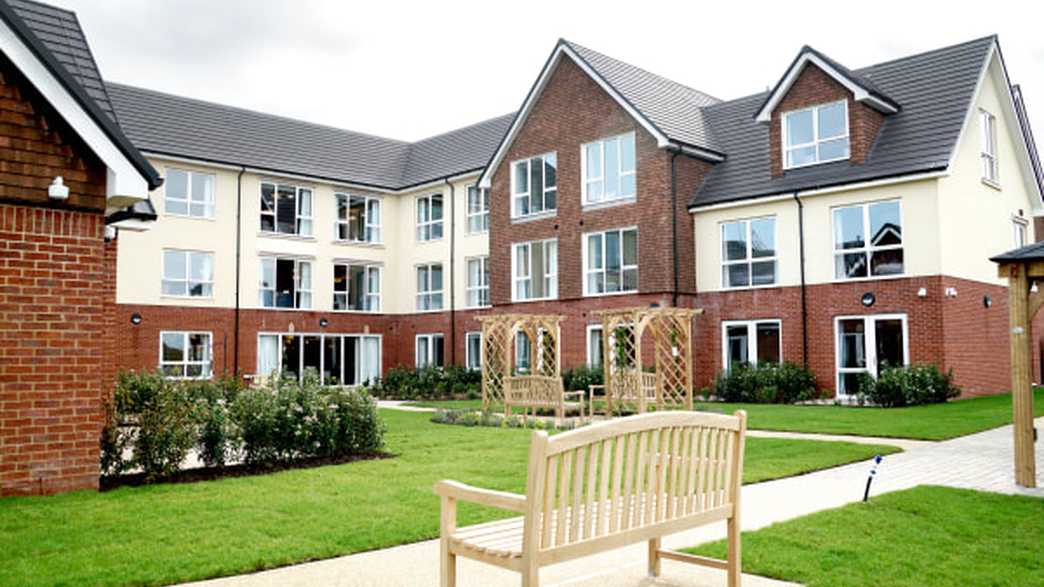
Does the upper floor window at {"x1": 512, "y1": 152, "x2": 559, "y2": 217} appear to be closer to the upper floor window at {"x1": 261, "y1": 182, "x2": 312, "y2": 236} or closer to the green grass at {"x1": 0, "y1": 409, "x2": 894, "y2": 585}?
the upper floor window at {"x1": 261, "y1": 182, "x2": 312, "y2": 236}

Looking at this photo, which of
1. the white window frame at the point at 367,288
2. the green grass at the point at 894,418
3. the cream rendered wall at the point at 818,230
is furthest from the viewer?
the white window frame at the point at 367,288

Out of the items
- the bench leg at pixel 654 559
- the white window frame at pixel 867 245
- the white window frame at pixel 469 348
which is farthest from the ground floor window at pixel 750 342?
the bench leg at pixel 654 559

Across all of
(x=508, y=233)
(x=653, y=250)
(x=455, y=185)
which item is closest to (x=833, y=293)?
(x=653, y=250)

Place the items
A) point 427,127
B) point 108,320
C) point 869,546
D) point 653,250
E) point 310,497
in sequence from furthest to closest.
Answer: point 427,127
point 653,250
point 108,320
point 310,497
point 869,546

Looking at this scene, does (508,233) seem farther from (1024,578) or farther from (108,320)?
(1024,578)

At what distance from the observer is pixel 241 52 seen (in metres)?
26.1

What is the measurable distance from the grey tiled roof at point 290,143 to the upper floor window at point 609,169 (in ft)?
20.6

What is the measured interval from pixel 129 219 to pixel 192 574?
8.37 meters

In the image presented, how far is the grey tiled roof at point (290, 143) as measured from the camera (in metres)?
27.5

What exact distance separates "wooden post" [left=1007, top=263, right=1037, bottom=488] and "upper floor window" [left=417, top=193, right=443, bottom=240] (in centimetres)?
2457

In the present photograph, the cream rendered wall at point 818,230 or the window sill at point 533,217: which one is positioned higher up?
the window sill at point 533,217

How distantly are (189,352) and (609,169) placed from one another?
14604mm

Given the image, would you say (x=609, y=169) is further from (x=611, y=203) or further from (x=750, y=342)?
(x=750, y=342)

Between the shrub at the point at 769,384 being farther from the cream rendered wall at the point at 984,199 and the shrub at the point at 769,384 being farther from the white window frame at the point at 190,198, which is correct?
the white window frame at the point at 190,198
